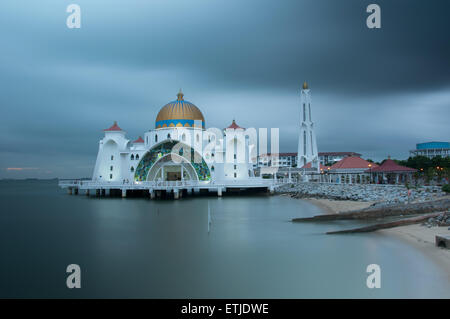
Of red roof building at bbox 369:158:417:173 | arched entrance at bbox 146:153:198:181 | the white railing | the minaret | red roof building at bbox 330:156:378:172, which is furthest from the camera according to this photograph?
the minaret

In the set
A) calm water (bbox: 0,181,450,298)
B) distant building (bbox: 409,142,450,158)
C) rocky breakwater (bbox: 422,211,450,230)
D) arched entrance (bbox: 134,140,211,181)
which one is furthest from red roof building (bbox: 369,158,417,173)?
distant building (bbox: 409,142,450,158)

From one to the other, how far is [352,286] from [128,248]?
7789 mm

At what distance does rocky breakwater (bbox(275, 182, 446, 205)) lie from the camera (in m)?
19.8

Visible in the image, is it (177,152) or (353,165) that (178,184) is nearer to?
(177,152)

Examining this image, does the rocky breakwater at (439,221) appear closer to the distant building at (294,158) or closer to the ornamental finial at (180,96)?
the ornamental finial at (180,96)

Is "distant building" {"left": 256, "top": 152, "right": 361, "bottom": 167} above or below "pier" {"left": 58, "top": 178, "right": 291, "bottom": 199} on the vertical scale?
above

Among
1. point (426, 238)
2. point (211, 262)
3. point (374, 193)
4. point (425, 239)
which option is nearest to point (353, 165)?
point (374, 193)

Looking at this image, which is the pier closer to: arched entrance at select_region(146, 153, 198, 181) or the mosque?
the mosque

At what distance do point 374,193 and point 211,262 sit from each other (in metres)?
17.5

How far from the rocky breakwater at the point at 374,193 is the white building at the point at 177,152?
704 centimetres

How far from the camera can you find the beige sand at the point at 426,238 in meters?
8.85

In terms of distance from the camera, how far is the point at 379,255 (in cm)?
1001

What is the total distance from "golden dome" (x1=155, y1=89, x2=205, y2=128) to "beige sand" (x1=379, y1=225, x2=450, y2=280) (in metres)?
24.7
